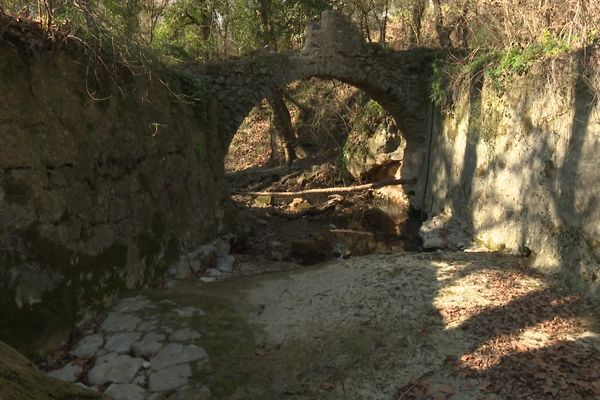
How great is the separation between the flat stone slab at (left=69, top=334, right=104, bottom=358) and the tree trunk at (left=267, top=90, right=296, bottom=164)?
34.3 feet

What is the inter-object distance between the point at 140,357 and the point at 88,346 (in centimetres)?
54

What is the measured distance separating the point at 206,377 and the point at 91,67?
11.8 feet

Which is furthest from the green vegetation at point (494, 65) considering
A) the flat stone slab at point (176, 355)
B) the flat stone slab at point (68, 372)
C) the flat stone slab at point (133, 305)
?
the flat stone slab at point (68, 372)

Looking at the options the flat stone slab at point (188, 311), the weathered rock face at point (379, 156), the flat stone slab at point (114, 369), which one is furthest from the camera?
the weathered rock face at point (379, 156)

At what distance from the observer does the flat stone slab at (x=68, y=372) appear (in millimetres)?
3766

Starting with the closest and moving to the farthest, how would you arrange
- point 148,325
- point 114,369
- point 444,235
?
point 114,369 < point 148,325 < point 444,235

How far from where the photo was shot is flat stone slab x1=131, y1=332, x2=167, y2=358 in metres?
4.16

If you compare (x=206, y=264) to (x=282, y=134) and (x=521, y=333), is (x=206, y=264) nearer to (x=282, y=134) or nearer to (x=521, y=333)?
(x=521, y=333)

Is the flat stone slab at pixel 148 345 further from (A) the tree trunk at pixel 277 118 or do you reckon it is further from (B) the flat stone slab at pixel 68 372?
(A) the tree trunk at pixel 277 118

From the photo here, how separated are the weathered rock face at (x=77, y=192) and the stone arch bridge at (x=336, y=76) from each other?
A: 1.99 meters

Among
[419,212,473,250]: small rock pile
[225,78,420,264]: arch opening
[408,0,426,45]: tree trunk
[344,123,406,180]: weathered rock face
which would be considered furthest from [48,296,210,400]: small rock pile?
[408,0,426,45]: tree trunk

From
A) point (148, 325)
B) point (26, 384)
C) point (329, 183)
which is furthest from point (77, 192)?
point (329, 183)

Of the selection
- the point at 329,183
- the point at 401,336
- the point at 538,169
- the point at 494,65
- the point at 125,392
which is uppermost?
the point at 494,65

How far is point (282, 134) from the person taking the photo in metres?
14.9
